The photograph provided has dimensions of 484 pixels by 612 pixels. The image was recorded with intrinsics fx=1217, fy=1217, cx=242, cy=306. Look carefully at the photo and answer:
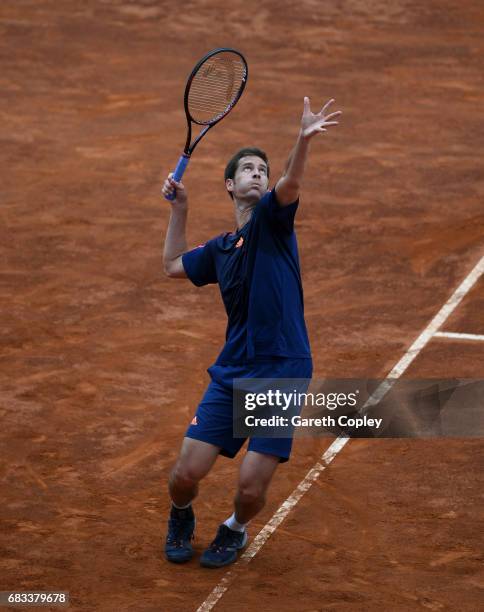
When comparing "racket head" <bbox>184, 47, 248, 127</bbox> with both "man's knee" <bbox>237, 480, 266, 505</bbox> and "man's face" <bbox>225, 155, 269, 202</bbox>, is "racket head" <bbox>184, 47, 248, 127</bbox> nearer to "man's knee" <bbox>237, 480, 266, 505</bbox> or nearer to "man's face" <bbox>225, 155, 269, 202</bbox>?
"man's face" <bbox>225, 155, 269, 202</bbox>

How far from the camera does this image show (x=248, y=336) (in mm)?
6684

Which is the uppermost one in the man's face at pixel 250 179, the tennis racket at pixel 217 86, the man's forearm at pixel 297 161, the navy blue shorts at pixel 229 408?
the tennis racket at pixel 217 86

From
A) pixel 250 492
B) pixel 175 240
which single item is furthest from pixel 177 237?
pixel 250 492

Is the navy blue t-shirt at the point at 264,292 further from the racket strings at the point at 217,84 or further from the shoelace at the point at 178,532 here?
the racket strings at the point at 217,84

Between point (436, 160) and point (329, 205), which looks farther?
point (436, 160)

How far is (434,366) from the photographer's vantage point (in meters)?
9.67

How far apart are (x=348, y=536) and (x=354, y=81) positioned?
10639 mm

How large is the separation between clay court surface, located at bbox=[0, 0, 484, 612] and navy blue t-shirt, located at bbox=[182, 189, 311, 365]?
1319mm

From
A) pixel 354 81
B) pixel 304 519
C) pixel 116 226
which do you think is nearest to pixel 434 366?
pixel 304 519

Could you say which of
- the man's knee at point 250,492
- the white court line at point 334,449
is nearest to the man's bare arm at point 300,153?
the man's knee at point 250,492

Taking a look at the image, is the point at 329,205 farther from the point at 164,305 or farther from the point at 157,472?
the point at 157,472

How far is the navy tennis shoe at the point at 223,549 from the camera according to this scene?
275 inches

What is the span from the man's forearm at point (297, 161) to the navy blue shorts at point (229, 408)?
1.03 m

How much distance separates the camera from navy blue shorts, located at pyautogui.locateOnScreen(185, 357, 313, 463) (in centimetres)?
665
